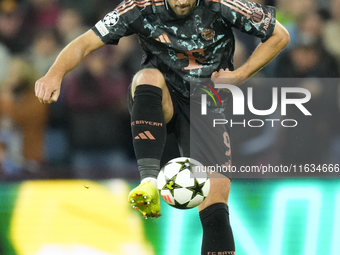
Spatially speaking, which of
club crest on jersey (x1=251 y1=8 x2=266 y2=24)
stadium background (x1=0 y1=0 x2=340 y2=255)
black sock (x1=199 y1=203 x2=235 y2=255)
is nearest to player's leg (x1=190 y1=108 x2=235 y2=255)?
black sock (x1=199 y1=203 x2=235 y2=255)

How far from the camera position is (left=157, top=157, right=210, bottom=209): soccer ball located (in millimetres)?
2113

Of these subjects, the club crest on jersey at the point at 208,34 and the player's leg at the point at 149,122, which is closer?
the player's leg at the point at 149,122

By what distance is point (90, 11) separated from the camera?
5.26 m

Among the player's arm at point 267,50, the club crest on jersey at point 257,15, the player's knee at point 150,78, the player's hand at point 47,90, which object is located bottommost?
the player's hand at point 47,90

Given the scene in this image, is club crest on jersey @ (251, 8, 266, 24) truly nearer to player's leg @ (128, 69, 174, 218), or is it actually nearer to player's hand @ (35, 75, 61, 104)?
player's leg @ (128, 69, 174, 218)

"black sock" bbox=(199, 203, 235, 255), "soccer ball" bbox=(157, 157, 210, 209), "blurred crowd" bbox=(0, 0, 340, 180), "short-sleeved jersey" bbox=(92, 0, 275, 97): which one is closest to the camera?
"soccer ball" bbox=(157, 157, 210, 209)

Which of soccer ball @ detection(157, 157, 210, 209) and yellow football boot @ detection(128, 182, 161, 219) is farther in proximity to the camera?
soccer ball @ detection(157, 157, 210, 209)

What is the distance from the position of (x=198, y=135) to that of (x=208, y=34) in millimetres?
524

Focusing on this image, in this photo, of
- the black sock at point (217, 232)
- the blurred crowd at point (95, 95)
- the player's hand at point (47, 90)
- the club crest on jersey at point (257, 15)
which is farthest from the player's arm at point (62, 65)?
the blurred crowd at point (95, 95)

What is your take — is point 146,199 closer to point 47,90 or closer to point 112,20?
point 47,90

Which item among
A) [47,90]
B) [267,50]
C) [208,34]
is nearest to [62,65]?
[47,90]

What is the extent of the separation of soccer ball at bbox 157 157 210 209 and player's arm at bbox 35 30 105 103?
614 millimetres

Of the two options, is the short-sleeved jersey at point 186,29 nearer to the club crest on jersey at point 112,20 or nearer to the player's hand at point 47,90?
the club crest on jersey at point 112,20

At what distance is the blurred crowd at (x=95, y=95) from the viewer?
14.8 ft
